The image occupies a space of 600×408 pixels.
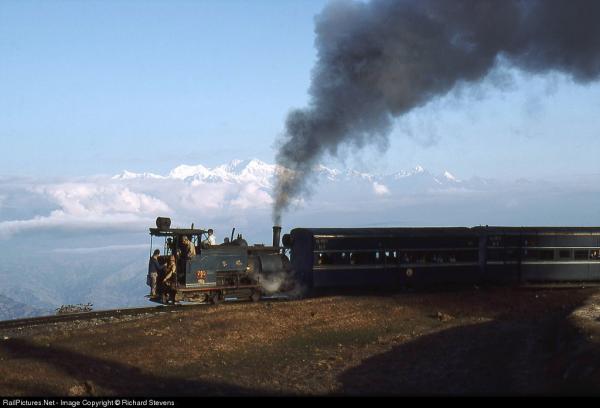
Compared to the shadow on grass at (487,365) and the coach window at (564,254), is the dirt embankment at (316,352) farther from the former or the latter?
the coach window at (564,254)

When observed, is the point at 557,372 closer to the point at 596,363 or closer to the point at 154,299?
the point at 596,363

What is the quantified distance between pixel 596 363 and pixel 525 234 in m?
22.6

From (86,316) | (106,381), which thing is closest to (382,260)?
(86,316)

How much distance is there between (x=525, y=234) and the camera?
1483 inches

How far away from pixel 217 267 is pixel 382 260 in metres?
9.46

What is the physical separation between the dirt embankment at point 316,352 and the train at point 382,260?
2498 mm

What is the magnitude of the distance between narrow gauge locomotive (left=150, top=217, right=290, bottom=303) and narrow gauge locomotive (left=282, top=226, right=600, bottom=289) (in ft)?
6.33

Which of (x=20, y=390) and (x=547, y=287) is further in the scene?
(x=547, y=287)

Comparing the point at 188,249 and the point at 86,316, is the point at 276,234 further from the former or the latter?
the point at 86,316

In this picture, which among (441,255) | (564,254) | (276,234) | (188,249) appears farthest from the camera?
(564,254)

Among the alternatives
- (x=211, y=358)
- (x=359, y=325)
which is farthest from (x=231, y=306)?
(x=211, y=358)

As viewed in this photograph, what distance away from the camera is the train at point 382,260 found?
99.5ft

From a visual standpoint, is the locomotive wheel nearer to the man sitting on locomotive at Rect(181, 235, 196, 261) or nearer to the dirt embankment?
the dirt embankment

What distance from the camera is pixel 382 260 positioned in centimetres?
3491
